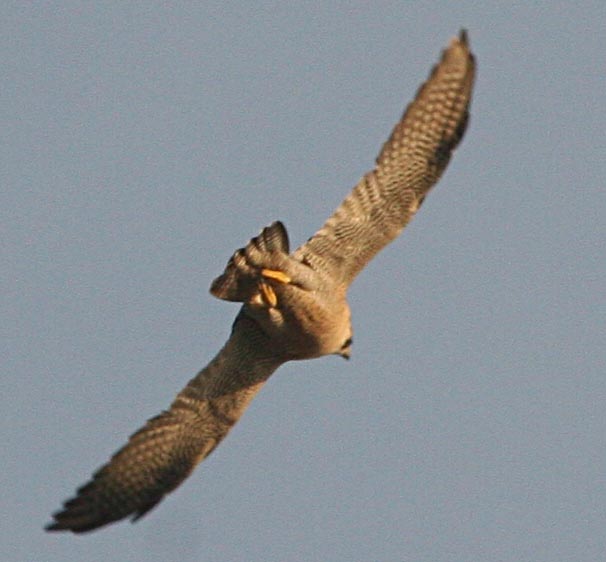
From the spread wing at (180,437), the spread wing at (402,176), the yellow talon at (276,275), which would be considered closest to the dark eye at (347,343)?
the spread wing at (402,176)

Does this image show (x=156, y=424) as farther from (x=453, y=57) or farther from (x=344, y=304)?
(x=453, y=57)

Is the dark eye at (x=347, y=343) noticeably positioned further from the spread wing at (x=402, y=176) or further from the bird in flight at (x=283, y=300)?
the spread wing at (x=402, y=176)

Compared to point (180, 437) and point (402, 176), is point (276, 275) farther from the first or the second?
point (180, 437)

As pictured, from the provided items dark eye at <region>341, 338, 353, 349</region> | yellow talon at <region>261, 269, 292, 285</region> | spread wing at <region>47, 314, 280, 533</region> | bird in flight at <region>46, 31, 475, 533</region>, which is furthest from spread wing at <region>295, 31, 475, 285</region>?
spread wing at <region>47, 314, 280, 533</region>

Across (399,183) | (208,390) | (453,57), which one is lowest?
(208,390)

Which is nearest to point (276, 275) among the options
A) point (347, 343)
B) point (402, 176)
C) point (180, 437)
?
point (347, 343)

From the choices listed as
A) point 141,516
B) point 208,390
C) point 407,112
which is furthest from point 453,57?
point 141,516
